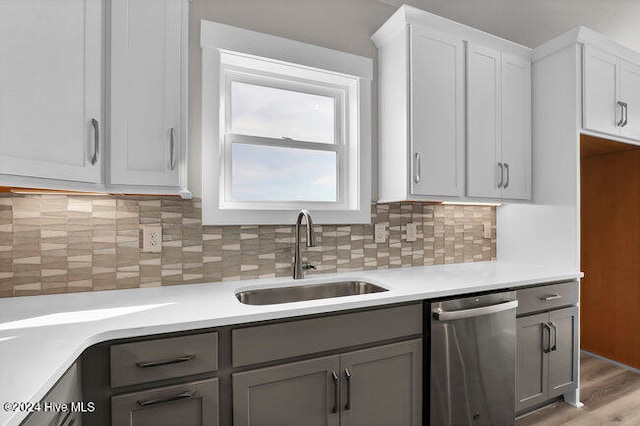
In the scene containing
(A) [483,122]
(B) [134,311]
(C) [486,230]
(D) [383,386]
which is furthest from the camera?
(C) [486,230]

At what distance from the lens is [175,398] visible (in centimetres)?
114

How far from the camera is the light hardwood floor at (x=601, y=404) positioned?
1.98 metres

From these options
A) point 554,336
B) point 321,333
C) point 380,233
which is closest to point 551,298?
point 554,336

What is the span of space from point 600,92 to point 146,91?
2.80 meters

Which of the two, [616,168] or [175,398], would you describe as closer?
[175,398]

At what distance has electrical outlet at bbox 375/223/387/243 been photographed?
2244 mm

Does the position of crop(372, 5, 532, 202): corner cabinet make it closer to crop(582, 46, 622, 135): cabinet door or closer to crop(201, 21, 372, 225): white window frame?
crop(201, 21, 372, 225): white window frame

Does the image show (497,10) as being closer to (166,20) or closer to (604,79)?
(604,79)

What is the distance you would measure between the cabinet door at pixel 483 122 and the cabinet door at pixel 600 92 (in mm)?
547

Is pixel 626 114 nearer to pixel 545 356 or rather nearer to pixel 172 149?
pixel 545 356

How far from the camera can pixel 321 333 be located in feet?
4.48

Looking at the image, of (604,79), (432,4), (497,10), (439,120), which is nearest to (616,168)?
(604,79)

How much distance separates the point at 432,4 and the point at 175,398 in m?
2.67

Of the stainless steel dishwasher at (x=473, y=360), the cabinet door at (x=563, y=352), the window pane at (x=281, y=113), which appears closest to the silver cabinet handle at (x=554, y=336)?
the cabinet door at (x=563, y=352)
